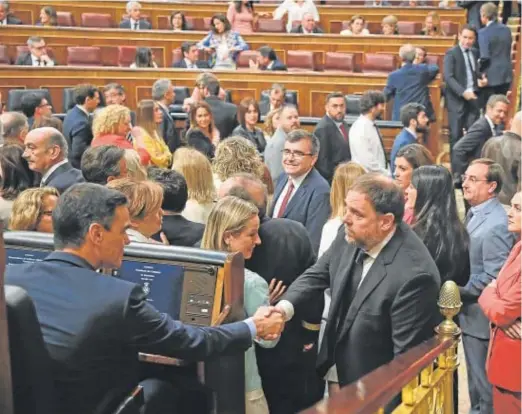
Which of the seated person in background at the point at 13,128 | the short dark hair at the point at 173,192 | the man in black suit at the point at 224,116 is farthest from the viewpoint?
the man in black suit at the point at 224,116

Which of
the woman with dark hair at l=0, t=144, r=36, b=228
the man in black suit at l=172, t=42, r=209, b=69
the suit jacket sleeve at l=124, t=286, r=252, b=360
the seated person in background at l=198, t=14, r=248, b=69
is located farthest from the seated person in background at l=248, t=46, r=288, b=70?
the suit jacket sleeve at l=124, t=286, r=252, b=360

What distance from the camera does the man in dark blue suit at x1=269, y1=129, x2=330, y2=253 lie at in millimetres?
4340

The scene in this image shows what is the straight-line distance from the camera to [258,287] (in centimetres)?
288

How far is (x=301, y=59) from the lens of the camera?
9.75 m

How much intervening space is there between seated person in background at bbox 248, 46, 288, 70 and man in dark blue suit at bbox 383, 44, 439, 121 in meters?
1.44

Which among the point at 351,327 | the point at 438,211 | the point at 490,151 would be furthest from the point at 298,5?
the point at 351,327

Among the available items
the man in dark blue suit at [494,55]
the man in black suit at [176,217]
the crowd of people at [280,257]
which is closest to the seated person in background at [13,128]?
the crowd of people at [280,257]

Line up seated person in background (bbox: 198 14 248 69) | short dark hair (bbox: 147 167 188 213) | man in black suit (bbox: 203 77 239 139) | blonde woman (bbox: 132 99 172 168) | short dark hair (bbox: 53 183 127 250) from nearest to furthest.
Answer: short dark hair (bbox: 53 183 127 250) → short dark hair (bbox: 147 167 188 213) → blonde woman (bbox: 132 99 172 168) → man in black suit (bbox: 203 77 239 139) → seated person in background (bbox: 198 14 248 69)

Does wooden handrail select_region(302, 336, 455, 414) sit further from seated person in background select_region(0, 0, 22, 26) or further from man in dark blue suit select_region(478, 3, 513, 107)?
seated person in background select_region(0, 0, 22, 26)

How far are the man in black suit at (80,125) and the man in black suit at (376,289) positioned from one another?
3.50m

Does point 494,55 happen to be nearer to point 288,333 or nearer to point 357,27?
point 357,27

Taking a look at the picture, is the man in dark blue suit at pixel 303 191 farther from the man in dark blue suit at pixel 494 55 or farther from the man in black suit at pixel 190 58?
the man in black suit at pixel 190 58

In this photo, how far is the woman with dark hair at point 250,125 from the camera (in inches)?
258

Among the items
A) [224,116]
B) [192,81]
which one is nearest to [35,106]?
[224,116]
